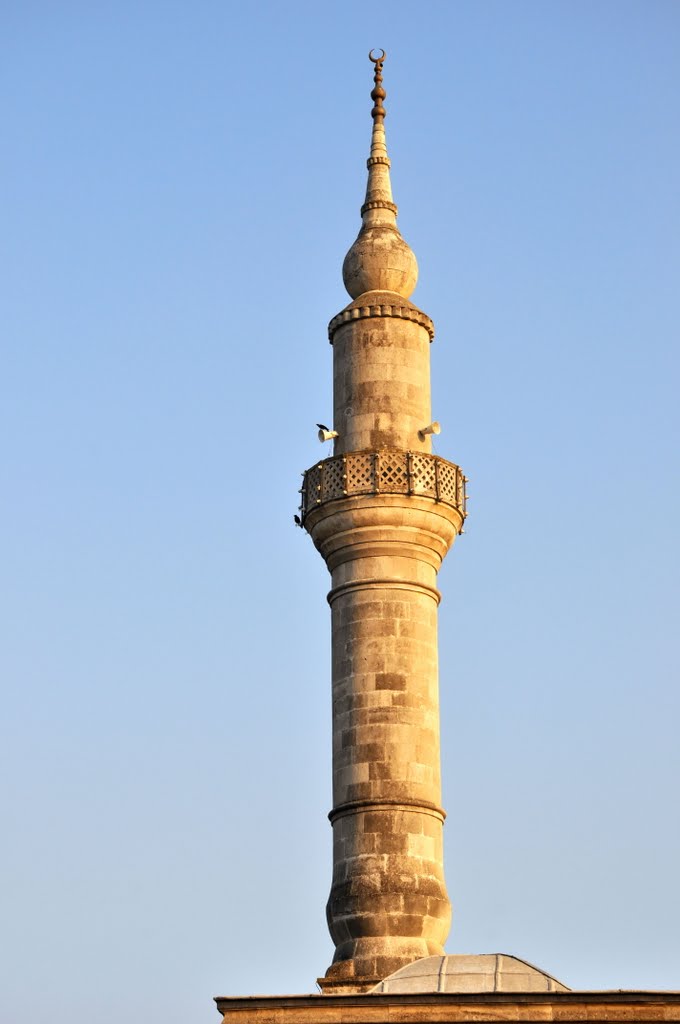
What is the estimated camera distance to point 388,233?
1398 inches

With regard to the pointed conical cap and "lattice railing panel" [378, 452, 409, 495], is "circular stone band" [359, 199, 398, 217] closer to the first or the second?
the pointed conical cap

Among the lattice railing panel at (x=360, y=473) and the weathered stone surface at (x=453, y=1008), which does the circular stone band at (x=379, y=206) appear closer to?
the lattice railing panel at (x=360, y=473)

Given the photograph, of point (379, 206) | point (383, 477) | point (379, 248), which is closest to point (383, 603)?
point (383, 477)

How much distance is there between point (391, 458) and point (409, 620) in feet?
9.18

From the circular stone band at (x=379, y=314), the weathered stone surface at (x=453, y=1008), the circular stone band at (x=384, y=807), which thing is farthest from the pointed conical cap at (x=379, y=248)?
the weathered stone surface at (x=453, y=1008)

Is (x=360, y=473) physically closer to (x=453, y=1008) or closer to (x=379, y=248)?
(x=379, y=248)

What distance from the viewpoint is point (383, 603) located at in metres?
32.5

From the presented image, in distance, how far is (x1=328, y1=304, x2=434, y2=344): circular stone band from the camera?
3416 centimetres

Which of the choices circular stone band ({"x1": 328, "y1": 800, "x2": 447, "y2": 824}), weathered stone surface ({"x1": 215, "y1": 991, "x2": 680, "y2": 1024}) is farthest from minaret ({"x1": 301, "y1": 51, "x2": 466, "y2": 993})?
weathered stone surface ({"x1": 215, "y1": 991, "x2": 680, "y2": 1024})

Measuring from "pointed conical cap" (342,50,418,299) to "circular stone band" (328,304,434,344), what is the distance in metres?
0.81

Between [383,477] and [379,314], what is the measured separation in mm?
3055

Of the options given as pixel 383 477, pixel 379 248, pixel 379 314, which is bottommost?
pixel 383 477

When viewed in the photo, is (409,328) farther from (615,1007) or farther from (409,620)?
(615,1007)

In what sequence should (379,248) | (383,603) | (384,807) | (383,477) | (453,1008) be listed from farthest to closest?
(379,248), (383,477), (383,603), (384,807), (453,1008)
